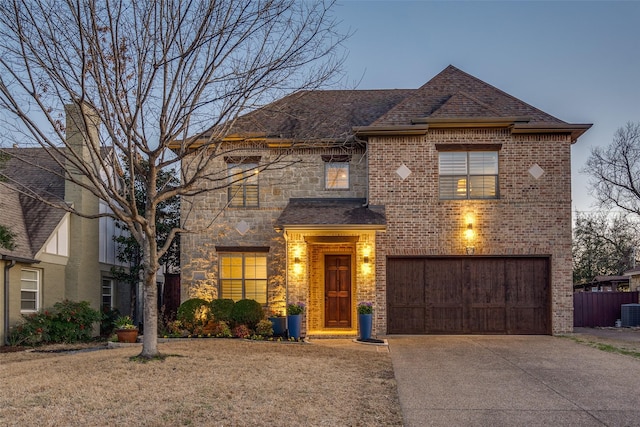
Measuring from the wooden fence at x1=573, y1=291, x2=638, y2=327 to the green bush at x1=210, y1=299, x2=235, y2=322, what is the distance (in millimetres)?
13539

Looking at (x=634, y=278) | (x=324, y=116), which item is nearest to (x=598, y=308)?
(x=634, y=278)

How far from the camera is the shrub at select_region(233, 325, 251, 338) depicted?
15375mm

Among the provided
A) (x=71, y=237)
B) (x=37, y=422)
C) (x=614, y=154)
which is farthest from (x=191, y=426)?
(x=614, y=154)

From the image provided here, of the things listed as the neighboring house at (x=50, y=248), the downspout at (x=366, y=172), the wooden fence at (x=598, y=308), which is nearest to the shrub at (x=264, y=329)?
the downspout at (x=366, y=172)

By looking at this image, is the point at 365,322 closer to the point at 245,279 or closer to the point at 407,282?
the point at 407,282

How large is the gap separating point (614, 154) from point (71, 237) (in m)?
22.4

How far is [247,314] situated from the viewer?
52.7ft

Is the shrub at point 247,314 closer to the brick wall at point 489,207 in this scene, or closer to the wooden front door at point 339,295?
the wooden front door at point 339,295

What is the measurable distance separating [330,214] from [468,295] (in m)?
4.32

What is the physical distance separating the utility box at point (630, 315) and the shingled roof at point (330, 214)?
37.0ft

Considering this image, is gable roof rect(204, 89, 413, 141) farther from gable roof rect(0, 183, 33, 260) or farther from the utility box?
the utility box

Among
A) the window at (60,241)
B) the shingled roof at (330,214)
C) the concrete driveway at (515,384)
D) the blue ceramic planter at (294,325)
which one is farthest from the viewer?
the window at (60,241)

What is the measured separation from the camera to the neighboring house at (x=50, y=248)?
1630 centimetres

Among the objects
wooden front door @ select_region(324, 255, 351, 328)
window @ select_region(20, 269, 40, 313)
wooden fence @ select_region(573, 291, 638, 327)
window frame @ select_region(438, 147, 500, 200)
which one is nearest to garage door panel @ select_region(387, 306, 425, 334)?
wooden front door @ select_region(324, 255, 351, 328)
